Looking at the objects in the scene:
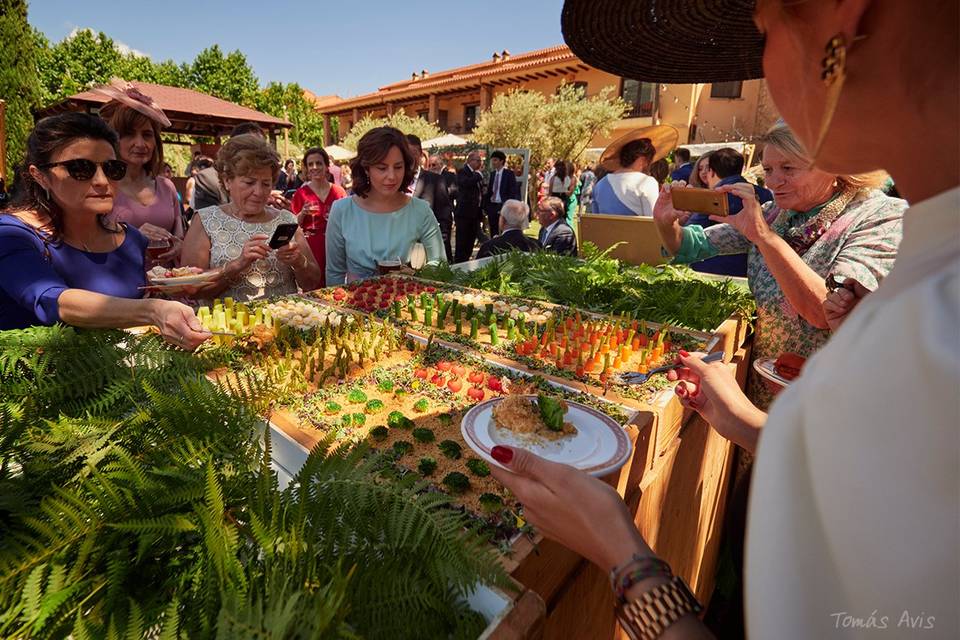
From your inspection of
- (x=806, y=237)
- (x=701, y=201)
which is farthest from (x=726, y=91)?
(x=806, y=237)

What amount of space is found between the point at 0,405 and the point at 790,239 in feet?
10.6

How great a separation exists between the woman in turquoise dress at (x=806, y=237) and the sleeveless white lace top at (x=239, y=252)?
297cm

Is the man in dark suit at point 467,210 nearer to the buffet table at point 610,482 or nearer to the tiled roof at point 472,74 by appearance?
the buffet table at point 610,482

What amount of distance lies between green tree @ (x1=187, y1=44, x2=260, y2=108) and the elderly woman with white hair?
44.0 meters

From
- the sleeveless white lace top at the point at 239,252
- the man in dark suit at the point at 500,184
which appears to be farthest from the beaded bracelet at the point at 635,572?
the man in dark suit at the point at 500,184

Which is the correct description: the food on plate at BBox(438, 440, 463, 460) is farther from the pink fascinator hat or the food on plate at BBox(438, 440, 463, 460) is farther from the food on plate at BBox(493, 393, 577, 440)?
the pink fascinator hat

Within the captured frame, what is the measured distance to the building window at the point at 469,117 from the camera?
31542 millimetres

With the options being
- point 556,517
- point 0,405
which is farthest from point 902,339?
point 0,405

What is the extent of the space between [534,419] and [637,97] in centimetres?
2745

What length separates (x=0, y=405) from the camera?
1.19 meters

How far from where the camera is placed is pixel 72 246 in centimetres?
242

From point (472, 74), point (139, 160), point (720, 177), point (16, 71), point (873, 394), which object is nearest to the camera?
point (873, 394)

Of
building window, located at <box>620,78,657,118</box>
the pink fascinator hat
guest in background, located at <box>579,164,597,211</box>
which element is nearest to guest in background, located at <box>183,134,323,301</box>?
the pink fascinator hat

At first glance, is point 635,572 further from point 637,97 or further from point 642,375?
point 637,97
